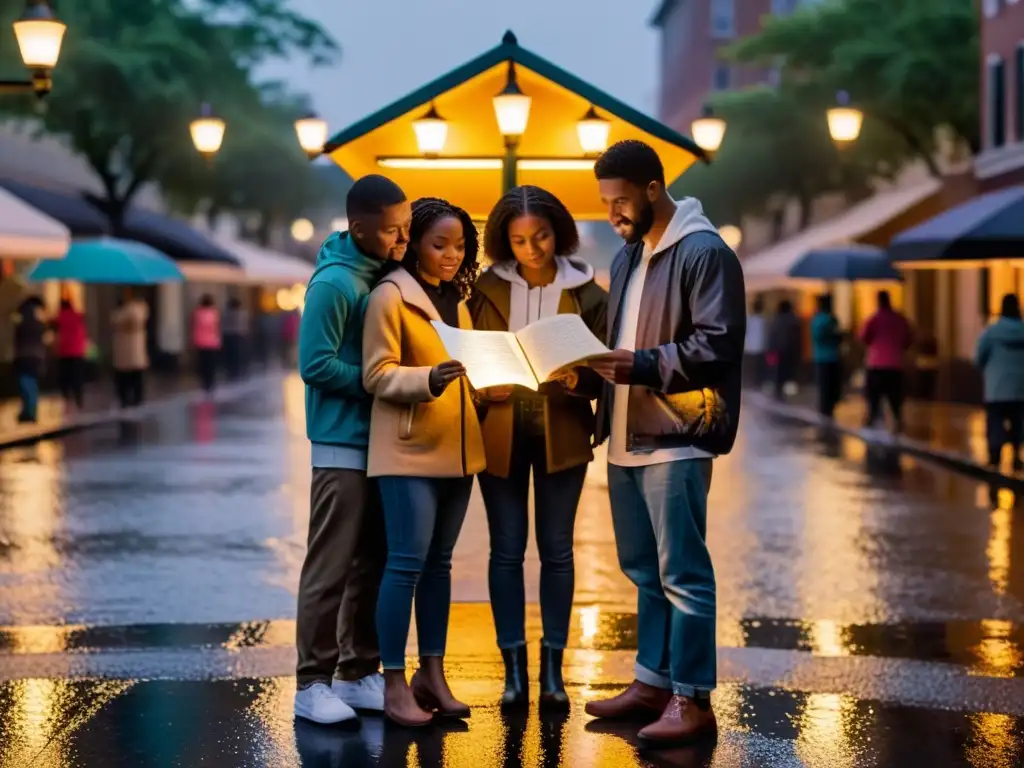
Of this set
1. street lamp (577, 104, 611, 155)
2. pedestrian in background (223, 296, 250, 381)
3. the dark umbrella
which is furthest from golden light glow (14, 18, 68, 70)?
pedestrian in background (223, 296, 250, 381)

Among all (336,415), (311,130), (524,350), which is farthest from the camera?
(311,130)

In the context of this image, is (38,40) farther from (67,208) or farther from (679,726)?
(67,208)

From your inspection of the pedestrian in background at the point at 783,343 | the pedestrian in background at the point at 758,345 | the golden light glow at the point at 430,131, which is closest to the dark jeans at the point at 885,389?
the pedestrian in background at the point at 783,343

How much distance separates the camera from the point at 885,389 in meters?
24.0

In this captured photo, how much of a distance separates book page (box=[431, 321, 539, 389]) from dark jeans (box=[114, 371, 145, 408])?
22574mm

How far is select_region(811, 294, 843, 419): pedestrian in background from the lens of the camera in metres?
27.0

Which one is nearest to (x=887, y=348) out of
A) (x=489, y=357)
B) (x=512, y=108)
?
(x=512, y=108)

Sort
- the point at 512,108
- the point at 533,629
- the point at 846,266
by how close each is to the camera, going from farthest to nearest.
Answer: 1. the point at 846,266
2. the point at 512,108
3. the point at 533,629

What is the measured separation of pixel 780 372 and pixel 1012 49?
22.0ft

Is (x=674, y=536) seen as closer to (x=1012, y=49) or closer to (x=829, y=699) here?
(x=829, y=699)

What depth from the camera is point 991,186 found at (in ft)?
108

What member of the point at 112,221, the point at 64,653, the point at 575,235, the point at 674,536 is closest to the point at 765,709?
Result: the point at 674,536

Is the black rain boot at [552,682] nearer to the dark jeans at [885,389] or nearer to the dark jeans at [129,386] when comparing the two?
the dark jeans at [885,389]

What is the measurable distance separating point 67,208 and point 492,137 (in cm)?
2370
